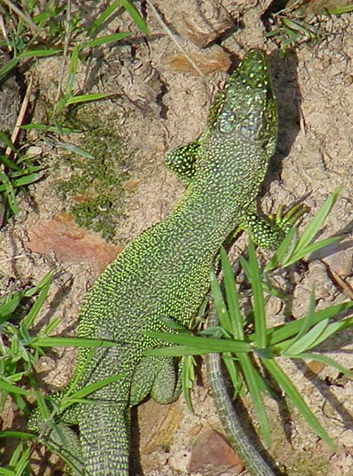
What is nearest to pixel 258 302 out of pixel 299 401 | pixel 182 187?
pixel 299 401

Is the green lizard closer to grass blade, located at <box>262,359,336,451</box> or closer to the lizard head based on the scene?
the lizard head

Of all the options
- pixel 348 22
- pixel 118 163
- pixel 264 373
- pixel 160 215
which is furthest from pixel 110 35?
pixel 264 373

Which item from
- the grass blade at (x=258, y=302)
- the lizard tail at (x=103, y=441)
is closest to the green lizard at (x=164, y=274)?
the lizard tail at (x=103, y=441)

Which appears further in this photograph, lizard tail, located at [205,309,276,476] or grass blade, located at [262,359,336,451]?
lizard tail, located at [205,309,276,476]

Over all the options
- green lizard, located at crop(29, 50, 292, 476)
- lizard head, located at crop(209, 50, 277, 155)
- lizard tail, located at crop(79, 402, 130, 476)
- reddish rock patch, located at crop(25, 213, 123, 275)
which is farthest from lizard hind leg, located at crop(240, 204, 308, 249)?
lizard tail, located at crop(79, 402, 130, 476)

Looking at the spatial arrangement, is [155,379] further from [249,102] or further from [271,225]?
[249,102]

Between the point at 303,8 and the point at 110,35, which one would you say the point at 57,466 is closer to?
the point at 110,35
